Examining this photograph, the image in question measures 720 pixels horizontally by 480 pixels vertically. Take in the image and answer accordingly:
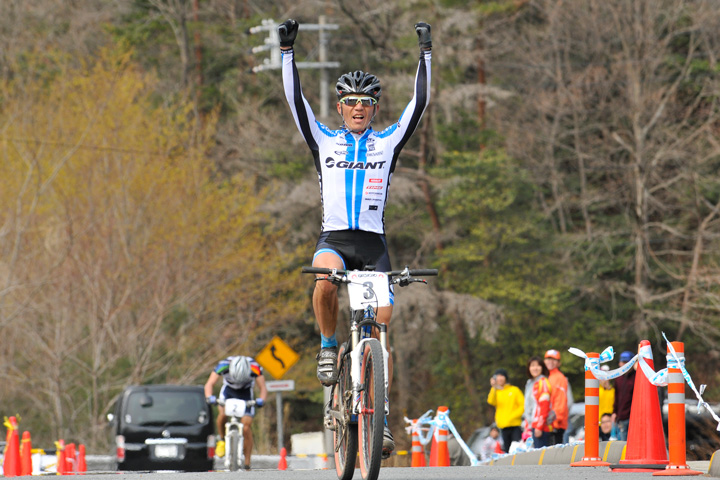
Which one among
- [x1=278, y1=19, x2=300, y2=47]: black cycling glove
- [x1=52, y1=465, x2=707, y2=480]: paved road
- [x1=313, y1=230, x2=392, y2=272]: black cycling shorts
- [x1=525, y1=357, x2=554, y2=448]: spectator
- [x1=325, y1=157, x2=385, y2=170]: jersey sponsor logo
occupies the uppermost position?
[x1=278, y1=19, x2=300, y2=47]: black cycling glove

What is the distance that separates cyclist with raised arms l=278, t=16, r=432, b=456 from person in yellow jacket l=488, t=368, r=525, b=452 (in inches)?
351

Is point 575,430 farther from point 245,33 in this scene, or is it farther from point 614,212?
point 245,33

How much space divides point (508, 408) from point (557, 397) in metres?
1.38

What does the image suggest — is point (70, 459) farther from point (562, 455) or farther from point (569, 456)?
point (569, 456)

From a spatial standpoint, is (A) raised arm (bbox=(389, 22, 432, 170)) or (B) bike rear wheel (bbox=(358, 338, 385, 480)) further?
(A) raised arm (bbox=(389, 22, 432, 170))

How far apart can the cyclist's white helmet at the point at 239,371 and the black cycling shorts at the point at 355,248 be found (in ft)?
31.4

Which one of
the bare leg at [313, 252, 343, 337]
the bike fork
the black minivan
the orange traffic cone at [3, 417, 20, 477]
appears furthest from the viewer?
the black minivan

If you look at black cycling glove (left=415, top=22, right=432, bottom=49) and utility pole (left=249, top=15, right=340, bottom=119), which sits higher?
utility pole (left=249, top=15, right=340, bottom=119)

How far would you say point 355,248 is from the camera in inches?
353

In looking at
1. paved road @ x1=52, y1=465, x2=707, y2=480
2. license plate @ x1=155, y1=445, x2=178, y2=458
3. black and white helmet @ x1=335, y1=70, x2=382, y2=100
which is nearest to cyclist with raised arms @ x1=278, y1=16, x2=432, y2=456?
black and white helmet @ x1=335, y1=70, x2=382, y2=100

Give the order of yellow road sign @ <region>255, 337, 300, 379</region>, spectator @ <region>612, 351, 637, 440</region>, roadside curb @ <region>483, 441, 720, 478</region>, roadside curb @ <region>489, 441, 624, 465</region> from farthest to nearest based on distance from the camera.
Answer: yellow road sign @ <region>255, 337, 300, 379</region>
spectator @ <region>612, 351, 637, 440</region>
roadside curb @ <region>489, 441, 624, 465</region>
roadside curb @ <region>483, 441, 720, 478</region>

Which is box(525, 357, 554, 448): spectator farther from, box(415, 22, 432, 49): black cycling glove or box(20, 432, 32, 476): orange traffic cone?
box(415, 22, 432, 49): black cycling glove

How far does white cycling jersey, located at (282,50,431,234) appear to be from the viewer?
29.5 feet

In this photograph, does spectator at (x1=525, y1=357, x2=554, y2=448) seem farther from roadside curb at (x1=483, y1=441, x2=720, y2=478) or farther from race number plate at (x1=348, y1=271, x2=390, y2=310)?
race number plate at (x1=348, y1=271, x2=390, y2=310)
